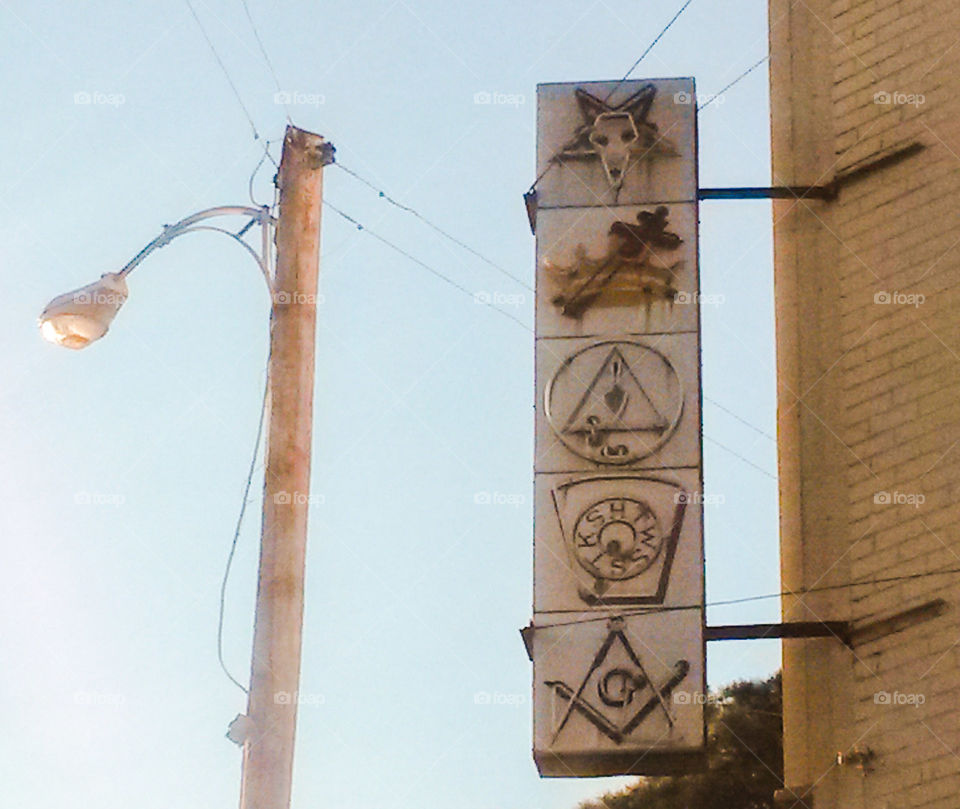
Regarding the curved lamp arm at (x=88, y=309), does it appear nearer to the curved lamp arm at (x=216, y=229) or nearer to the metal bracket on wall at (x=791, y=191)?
the curved lamp arm at (x=216, y=229)

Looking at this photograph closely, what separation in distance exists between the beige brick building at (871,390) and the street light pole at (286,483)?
3.74 m

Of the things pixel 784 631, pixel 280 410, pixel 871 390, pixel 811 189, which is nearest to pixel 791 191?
pixel 811 189

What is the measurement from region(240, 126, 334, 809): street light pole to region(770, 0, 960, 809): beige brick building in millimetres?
3738

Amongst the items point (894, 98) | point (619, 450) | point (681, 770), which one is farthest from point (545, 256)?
point (681, 770)

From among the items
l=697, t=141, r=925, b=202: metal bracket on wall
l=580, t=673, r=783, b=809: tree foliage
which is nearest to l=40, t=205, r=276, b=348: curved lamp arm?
l=697, t=141, r=925, b=202: metal bracket on wall

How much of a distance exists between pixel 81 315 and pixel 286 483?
1.44 meters

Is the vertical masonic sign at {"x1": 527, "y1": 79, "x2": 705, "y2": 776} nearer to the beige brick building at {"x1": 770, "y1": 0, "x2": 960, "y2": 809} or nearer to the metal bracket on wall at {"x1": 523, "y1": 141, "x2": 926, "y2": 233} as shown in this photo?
the metal bracket on wall at {"x1": 523, "y1": 141, "x2": 926, "y2": 233}

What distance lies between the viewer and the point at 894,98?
12.0m

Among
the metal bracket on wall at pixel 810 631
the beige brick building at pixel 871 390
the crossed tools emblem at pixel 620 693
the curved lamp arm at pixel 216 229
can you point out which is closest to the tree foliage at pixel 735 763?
the beige brick building at pixel 871 390

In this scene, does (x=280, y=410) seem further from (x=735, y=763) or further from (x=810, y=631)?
(x=735, y=763)

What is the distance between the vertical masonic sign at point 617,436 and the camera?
10.4 m

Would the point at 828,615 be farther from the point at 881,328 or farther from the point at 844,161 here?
the point at 844,161

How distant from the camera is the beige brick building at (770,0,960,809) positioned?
33.3 feet

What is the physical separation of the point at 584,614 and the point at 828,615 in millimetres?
1440
